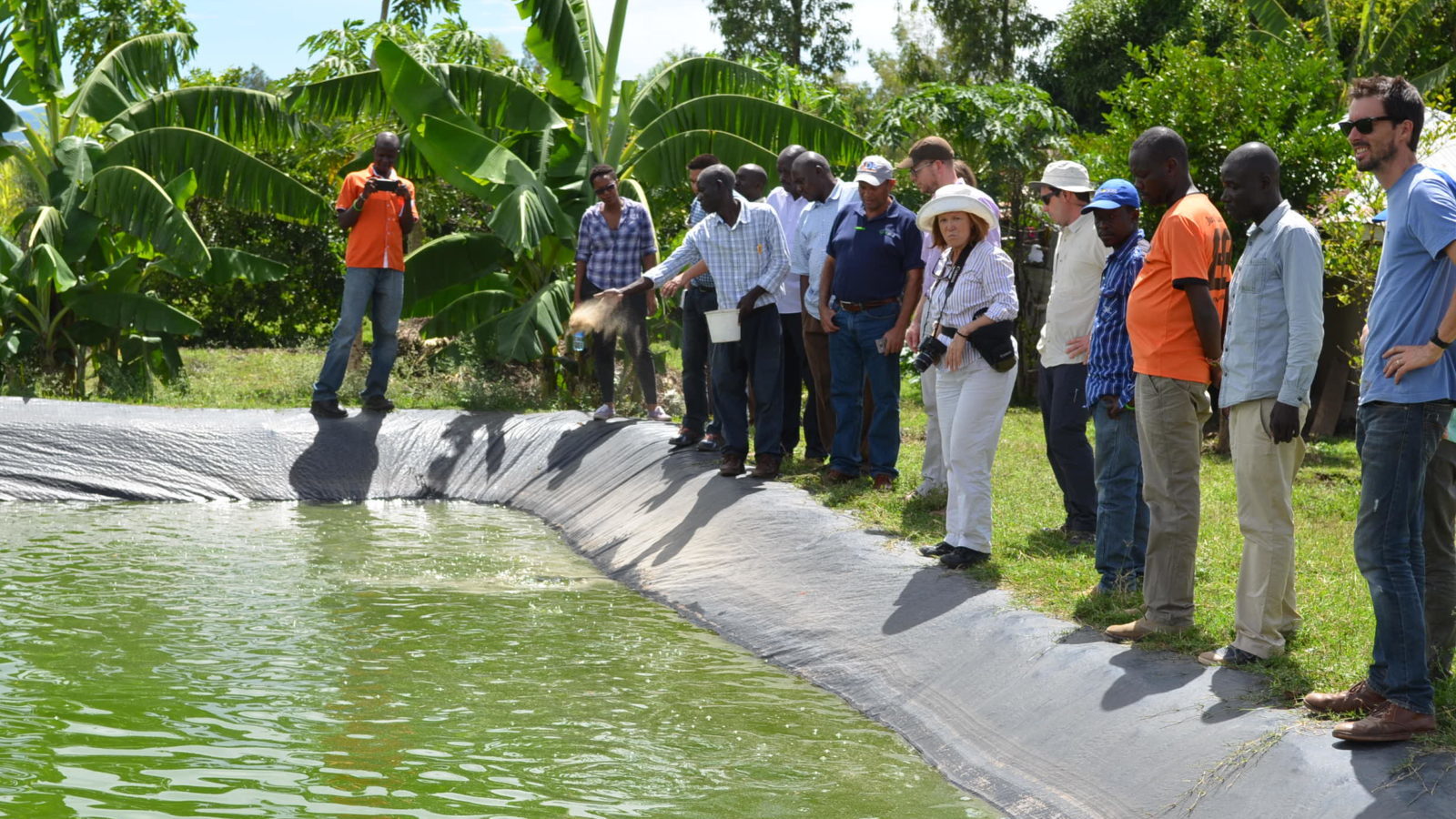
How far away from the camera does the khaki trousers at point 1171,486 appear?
5.88 m

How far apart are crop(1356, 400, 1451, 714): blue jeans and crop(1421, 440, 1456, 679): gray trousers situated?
12 centimetres

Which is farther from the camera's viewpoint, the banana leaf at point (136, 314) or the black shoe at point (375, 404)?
the banana leaf at point (136, 314)

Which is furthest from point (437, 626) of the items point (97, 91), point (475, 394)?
point (97, 91)

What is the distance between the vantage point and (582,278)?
39.4 ft

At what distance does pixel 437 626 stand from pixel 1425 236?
512 cm

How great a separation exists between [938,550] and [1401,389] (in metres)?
3.28

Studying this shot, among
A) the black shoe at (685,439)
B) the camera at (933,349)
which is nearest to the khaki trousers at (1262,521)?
the camera at (933,349)

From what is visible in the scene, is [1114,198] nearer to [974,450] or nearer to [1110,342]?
[1110,342]

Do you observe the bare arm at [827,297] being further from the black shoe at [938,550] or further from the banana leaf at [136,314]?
the banana leaf at [136,314]

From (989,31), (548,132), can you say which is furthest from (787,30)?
(548,132)

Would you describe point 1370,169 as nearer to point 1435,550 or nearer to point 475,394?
point 1435,550

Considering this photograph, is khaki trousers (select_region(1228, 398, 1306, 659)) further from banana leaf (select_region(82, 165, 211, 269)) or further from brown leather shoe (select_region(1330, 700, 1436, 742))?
banana leaf (select_region(82, 165, 211, 269))

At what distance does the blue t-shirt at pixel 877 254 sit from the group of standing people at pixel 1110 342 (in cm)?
1

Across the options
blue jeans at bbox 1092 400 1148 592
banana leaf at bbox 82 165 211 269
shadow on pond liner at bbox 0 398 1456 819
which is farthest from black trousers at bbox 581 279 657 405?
blue jeans at bbox 1092 400 1148 592
